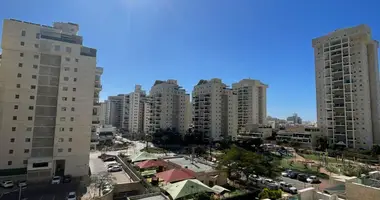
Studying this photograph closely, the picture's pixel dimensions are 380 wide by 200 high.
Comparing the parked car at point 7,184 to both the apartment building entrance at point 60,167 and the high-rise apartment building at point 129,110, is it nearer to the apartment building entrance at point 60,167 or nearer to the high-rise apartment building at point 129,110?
the apartment building entrance at point 60,167

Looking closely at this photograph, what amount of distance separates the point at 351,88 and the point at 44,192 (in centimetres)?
7191

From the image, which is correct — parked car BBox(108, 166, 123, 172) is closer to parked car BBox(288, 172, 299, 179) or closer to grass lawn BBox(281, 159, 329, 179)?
parked car BBox(288, 172, 299, 179)

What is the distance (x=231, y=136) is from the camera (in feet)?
257

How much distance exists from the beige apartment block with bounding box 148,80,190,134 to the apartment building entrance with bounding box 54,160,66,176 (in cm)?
4854

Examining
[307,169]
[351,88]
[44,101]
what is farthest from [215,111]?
[44,101]

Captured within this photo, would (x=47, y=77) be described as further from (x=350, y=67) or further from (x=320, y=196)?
(x=350, y=67)

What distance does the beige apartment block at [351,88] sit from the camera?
182ft

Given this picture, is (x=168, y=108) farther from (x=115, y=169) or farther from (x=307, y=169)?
(x=307, y=169)

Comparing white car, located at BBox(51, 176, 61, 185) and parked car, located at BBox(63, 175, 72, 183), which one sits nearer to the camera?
white car, located at BBox(51, 176, 61, 185)

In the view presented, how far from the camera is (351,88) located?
57844mm

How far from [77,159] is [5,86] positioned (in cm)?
1464

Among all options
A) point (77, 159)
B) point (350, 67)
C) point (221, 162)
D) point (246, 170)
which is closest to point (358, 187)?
point (246, 170)

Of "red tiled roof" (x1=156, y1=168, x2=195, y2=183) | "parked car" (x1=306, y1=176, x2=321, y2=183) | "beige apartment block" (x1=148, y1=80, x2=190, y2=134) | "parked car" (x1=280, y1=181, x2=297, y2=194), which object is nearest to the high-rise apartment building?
"beige apartment block" (x1=148, y1=80, x2=190, y2=134)

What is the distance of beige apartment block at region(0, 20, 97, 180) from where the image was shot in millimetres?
29984
